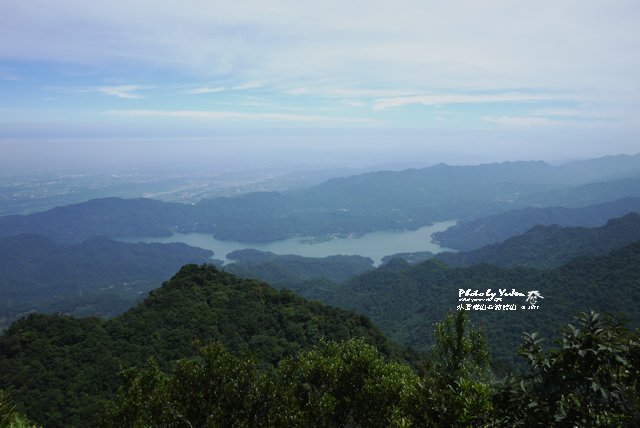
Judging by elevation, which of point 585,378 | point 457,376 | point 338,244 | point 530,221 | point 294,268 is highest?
point 585,378

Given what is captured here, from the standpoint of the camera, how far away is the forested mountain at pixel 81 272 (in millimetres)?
→ 86375

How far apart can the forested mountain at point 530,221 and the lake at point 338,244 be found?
1087 centimetres

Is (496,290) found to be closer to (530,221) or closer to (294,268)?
(294,268)

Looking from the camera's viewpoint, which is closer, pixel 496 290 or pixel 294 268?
pixel 496 290

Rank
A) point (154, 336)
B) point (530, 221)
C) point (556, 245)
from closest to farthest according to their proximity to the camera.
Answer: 1. point (154, 336)
2. point (556, 245)
3. point (530, 221)

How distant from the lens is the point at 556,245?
88375mm

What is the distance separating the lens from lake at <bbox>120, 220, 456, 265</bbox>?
153 m

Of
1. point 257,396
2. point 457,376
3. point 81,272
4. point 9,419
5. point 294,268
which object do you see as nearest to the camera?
point 9,419

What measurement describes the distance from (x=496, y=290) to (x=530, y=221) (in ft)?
346

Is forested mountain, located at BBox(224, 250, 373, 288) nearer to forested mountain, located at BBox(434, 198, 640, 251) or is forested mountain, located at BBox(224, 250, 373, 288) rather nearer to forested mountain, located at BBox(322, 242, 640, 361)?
forested mountain, located at BBox(322, 242, 640, 361)

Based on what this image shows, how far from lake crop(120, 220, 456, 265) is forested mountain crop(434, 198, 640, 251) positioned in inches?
428

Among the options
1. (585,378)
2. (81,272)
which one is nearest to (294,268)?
(81,272)

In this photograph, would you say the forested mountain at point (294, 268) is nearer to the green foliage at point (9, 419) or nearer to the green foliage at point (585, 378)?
the green foliage at point (9, 419)

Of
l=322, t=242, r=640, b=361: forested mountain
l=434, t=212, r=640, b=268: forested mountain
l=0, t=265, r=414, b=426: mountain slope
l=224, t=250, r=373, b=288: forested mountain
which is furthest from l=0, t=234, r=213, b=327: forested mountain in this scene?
l=434, t=212, r=640, b=268: forested mountain
